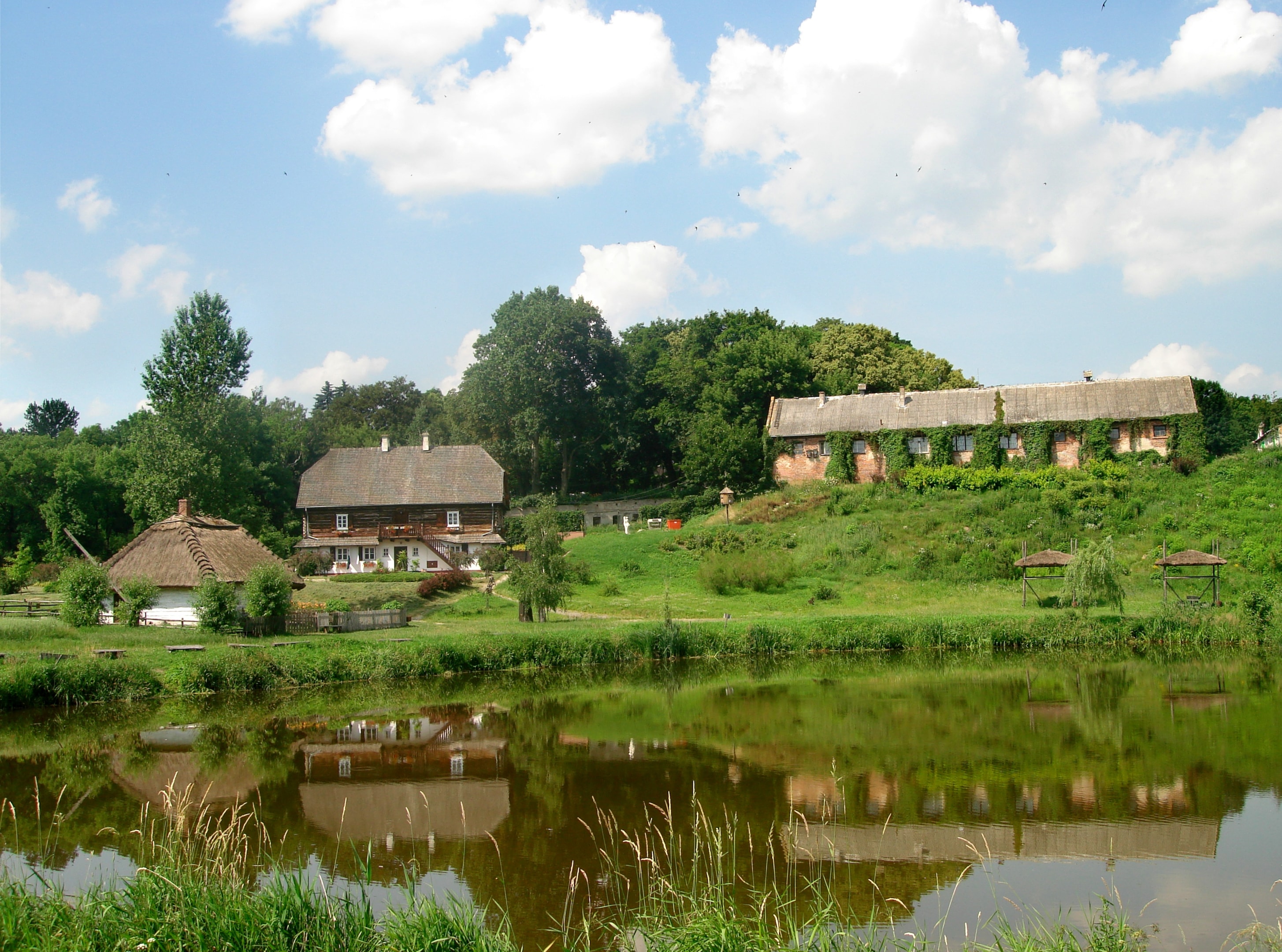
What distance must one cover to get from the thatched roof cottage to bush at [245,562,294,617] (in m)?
1.56

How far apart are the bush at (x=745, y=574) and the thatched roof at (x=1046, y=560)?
26.3 ft

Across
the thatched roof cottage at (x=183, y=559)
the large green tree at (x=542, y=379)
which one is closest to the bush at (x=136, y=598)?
the thatched roof cottage at (x=183, y=559)

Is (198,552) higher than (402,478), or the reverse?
(402,478)

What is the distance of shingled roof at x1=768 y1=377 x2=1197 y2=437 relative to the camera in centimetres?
4572

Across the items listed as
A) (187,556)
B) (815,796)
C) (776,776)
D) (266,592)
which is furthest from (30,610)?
(815,796)

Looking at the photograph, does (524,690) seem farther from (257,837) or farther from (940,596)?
(940,596)

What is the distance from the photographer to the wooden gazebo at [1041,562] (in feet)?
100

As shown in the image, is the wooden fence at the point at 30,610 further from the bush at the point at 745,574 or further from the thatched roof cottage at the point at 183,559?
the bush at the point at 745,574

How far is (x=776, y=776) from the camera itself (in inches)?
611

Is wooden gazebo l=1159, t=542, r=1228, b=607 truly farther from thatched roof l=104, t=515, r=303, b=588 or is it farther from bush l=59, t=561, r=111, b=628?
bush l=59, t=561, r=111, b=628

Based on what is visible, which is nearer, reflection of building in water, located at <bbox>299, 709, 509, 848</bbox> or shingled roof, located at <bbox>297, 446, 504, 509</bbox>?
reflection of building in water, located at <bbox>299, 709, 509, 848</bbox>

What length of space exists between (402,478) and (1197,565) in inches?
1444

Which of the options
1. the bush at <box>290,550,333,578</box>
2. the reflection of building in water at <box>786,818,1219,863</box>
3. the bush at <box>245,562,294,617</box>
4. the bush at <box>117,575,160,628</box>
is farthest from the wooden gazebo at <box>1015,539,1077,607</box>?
the bush at <box>290,550,333,578</box>

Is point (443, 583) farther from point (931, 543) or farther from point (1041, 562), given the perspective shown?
point (1041, 562)
